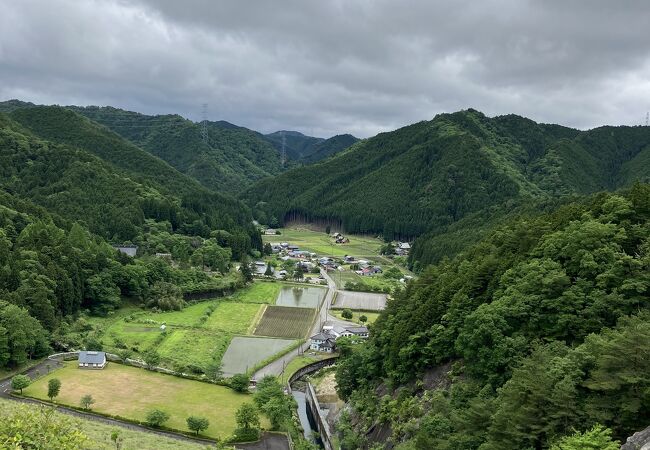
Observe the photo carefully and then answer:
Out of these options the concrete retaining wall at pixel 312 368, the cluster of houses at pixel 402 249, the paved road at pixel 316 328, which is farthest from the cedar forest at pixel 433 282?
the cluster of houses at pixel 402 249

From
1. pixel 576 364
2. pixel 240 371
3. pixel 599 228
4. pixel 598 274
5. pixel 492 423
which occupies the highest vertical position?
pixel 599 228

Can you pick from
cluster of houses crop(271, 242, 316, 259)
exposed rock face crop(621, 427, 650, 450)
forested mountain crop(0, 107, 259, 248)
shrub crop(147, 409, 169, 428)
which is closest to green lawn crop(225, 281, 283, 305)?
forested mountain crop(0, 107, 259, 248)

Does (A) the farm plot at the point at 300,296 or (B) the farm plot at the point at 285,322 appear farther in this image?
Answer: (A) the farm plot at the point at 300,296

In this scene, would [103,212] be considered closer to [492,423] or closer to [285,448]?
[285,448]

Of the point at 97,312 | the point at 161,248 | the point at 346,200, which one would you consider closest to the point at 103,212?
the point at 161,248

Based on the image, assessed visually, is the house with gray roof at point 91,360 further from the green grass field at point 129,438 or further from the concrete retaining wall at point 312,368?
the concrete retaining wall at point 312,368

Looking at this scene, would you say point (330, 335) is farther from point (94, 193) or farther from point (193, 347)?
point (94, 193)
